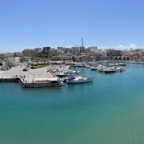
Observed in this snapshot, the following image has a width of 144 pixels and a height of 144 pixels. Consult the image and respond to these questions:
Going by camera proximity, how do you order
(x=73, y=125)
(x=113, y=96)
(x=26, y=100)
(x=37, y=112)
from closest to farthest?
(x=73, y=125) → (x=37, y=112) → (x=26, y=100) → (x=113, y=96)

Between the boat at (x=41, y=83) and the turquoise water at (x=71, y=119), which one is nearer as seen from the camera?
the turquoise water at (x=71, y=119)

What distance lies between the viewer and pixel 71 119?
48.0ft

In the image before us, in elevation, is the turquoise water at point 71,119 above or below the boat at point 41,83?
below

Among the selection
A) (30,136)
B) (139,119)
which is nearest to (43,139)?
(30,136)

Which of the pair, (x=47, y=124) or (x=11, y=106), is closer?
(x=47, y=124)

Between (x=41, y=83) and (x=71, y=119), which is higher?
(x=41, y=83)

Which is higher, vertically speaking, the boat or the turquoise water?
the boat

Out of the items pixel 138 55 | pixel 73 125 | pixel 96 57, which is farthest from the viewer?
pixel 138 55

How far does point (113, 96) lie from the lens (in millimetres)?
22109

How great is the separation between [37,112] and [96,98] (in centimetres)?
643

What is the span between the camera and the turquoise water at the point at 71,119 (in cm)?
1182

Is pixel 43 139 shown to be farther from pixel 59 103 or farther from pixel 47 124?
pixel 59 103

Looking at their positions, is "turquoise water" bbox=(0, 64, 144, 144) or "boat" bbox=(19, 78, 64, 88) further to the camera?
"boat" bbox=(19, 78, 64, 88)

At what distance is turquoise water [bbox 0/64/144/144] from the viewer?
1182 centimetres
